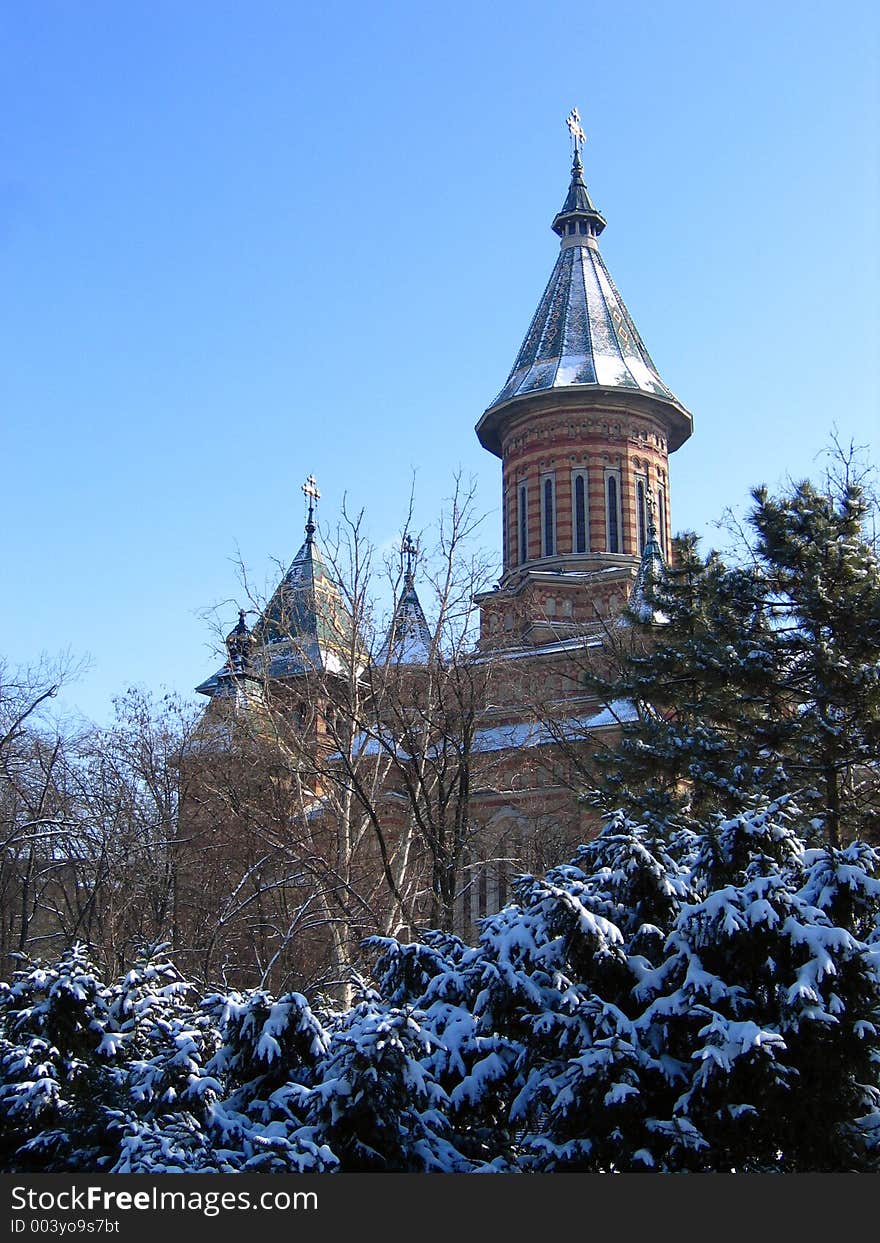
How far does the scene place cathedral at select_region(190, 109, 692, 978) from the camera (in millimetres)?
17516

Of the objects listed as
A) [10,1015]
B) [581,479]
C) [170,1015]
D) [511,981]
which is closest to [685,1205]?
[511,981]

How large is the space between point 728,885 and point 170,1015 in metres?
4.26

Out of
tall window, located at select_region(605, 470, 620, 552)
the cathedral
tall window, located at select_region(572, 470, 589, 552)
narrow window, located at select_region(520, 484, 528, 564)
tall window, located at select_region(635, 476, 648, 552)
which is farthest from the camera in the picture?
narrow window, located at select_region(520, 484, 528, 564)

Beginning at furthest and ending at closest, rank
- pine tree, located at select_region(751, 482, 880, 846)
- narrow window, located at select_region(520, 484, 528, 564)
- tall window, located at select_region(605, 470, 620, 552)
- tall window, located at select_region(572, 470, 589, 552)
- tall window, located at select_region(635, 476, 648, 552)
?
narrow window, located at select_region(520, 484, 528, 564) → tall window, located at select_region(635, 476, 648, 552) → tall window, located at select_region(605, 470, 620, 552) → tall window, located at select_region(572, 470, 589, 552) → pine tree, located at select_region(751, 482, 880, 846)

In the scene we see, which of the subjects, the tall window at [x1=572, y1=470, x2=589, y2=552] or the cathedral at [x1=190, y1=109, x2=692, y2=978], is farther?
the tall window at [x1=572, y1=470, x2=589, y2=552]

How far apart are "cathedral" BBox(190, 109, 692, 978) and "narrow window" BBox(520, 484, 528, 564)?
2.4 inches

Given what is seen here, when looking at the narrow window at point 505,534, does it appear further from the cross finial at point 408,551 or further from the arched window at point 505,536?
the cross finial at point 408,551

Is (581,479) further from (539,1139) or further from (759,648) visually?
(539,1139)

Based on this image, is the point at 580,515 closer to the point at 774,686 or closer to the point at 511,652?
the point at 511,652

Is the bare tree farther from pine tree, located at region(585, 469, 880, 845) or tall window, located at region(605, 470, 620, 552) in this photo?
tall window, located at region(605, 470, 620, 552)

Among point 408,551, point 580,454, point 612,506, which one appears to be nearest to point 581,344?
point 580,454

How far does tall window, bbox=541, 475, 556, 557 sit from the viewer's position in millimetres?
32344

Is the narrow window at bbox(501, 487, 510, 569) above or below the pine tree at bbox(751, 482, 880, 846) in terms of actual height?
above

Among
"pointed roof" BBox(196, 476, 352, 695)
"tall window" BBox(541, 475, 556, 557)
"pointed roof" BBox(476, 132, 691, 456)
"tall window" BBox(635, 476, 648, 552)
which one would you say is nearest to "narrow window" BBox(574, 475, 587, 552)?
"tall window" BBox(541, 475, 556, 557)
